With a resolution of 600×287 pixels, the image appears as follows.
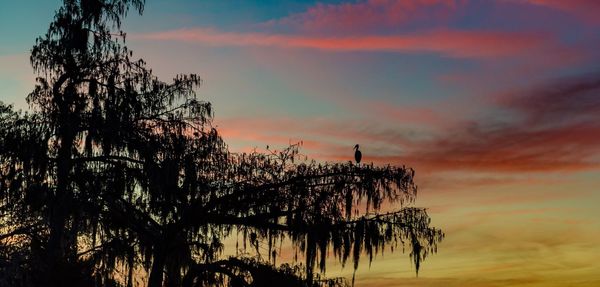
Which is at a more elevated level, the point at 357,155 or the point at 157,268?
the point at 357,155

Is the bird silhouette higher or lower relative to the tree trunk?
higher

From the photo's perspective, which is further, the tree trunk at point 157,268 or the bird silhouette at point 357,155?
the bird silhouette at point 357,155

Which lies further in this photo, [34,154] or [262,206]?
[262,206]

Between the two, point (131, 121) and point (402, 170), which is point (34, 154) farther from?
point (402, 170)

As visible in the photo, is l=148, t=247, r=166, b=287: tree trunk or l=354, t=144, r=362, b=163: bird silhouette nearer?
l=148, t=247, r=166, b=287: tree trunk

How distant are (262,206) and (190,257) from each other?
6.97ft

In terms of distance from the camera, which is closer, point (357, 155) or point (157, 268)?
point (157, 268)

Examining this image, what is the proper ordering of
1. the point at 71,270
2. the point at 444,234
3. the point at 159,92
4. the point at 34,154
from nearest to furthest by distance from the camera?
the point at 34,154
the point at 159,92
the point at 444,234
the point at 71,270

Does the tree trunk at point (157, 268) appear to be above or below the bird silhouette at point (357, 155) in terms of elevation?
below

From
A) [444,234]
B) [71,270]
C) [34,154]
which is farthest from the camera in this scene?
[71,270]

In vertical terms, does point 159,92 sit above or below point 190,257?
above

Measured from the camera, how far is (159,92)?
16750 mm

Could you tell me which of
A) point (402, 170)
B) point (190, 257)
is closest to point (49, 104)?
point (190, 257)


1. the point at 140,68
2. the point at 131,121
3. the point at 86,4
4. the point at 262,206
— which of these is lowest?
the point at 262,206
